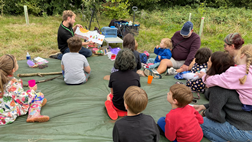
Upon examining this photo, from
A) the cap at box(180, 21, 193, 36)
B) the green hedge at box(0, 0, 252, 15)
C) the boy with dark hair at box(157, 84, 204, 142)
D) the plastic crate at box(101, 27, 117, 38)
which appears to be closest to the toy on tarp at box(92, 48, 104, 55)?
the plastic crate at box(101, 27, 117, 38)

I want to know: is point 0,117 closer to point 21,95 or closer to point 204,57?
point 21,95

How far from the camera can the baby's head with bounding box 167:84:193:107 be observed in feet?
5.95

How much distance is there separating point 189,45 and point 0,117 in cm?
402

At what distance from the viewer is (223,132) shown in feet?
6.49

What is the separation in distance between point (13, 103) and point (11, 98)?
0.07m

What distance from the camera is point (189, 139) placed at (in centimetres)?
190

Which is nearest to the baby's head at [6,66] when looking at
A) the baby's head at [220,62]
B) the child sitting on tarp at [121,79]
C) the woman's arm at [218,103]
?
the child sitting on tarp at [121,79]

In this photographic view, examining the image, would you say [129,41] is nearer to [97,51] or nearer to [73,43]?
[73,43]

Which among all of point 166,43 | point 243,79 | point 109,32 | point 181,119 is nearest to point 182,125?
point 181,119

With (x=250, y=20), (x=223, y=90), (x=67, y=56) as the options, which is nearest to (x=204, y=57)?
(x=223, y=90)

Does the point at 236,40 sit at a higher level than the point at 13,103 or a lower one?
higher

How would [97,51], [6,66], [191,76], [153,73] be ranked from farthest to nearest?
[97,51], [153,73], [191,76], [6,66]

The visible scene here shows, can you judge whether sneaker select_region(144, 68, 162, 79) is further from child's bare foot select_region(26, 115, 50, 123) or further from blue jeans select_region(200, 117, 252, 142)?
child's bare foot select_region(26, 115, 50, 123)

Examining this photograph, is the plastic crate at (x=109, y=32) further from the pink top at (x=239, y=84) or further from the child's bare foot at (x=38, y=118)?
the pink top at (x=239, y=84)
